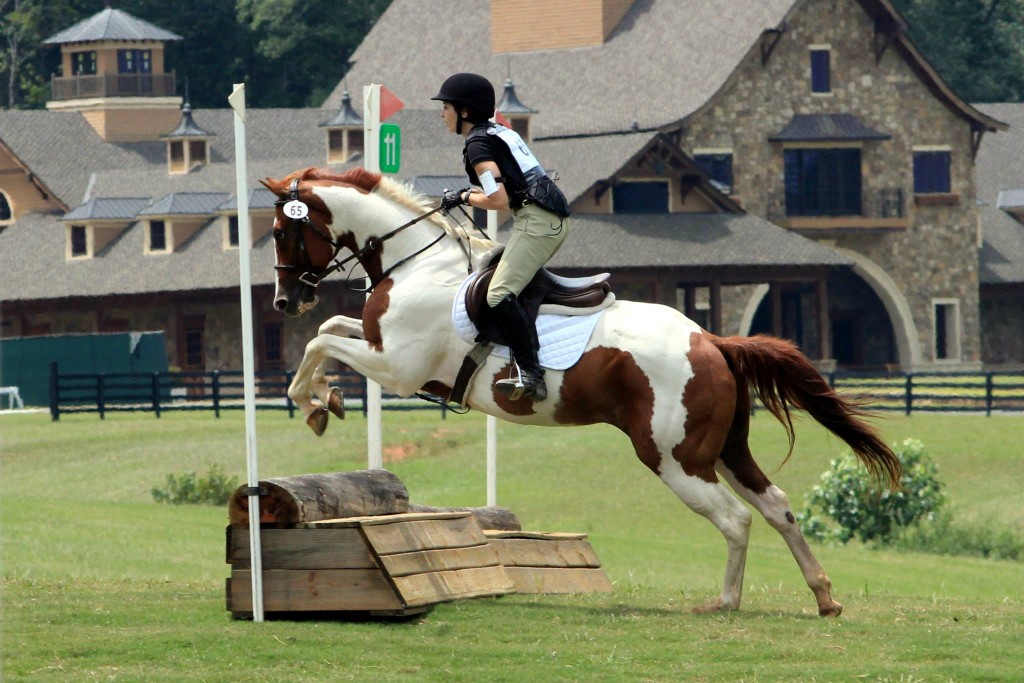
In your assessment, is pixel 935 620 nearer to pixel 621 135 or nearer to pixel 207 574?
pixel 207 574

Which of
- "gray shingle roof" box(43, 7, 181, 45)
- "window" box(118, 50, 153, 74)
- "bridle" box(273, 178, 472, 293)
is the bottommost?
"bridle" box(273, 178, 472, 293)

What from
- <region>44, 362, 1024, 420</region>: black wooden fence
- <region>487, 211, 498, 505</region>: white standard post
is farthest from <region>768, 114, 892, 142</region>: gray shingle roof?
<region>487, 211, 498, 505</region>: white standard post

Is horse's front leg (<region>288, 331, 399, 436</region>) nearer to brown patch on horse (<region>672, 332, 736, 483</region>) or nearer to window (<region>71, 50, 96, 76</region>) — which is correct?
brown patch on horse (<region>672, 332, 736, 483</region>)

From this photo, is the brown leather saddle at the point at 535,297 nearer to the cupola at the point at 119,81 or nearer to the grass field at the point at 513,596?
the grass field at the point at 513,596

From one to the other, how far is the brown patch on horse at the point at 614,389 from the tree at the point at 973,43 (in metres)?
60.6

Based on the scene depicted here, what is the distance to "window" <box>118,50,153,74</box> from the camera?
204 ft

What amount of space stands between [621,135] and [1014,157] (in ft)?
60.8

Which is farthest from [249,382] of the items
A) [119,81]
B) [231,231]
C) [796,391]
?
[119,81]

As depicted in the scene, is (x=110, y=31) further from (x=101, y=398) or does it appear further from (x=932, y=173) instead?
(x=932, y=173)

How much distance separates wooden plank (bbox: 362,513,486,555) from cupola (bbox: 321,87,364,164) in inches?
1603

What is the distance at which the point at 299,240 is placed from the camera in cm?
1208

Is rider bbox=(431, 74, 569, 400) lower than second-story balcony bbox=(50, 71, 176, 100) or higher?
lower

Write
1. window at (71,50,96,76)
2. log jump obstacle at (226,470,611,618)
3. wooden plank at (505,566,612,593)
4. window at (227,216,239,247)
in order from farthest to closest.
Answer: window at (71,50,96,76)
window at (227,216,239,247)
wooden plank at (505,566,612,593)
log jump obstacle at (226,470,611,618)

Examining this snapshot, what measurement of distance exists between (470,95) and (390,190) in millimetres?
1112
